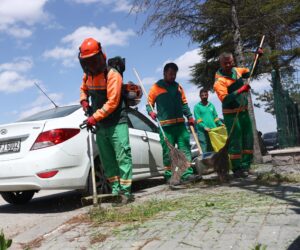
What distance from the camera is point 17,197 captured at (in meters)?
7.36

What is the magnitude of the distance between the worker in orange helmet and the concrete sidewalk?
2.24 ft

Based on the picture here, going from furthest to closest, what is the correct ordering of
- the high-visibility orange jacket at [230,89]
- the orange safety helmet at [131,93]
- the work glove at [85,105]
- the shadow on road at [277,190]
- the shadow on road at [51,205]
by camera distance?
the high-visibility orange jacket at [230,89]
the shadow on road at [51,205]
the work glove at [85,105]
the orange safety helmet at [131,93]
the shadow on road at [277,190]

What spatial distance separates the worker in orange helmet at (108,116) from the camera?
5.71 metres

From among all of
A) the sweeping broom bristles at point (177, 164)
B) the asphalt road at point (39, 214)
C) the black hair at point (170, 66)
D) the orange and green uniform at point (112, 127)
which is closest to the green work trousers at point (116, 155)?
the orange and green uniform at point (112, 127)

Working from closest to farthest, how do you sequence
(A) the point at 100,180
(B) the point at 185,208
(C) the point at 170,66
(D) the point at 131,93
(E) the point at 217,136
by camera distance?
(B) the point at 185,208, (D) the point at 131,93, (A) the point at 100,180, (C) the point at 170,66, (E) the point at 217,136

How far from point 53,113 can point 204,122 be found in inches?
156

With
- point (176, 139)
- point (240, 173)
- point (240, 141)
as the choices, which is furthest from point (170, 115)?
point (240, 173)

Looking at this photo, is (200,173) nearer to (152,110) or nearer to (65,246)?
(152,110)

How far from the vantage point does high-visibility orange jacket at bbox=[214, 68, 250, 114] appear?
711 cm

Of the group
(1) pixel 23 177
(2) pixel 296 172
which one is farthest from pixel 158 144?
(1) pixel 23 177

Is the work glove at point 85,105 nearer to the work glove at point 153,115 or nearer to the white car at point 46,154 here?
the white car at point 46,154

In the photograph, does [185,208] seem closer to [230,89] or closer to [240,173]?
[240,173]

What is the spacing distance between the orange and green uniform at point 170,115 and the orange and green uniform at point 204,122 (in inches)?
90.0

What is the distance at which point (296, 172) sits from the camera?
723 centimetres
